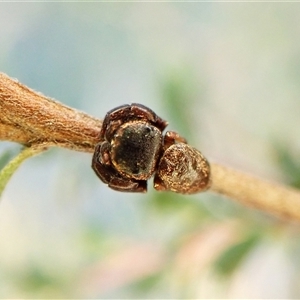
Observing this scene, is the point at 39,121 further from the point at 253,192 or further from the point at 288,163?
the point at 288,163

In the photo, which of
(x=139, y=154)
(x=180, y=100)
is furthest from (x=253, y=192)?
(x=180, y=100)

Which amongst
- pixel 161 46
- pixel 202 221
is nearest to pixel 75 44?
pixel 161 46

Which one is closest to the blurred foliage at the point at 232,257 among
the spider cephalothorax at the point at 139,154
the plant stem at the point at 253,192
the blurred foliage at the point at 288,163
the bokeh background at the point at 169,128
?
the bokeh background at the point at 169,128

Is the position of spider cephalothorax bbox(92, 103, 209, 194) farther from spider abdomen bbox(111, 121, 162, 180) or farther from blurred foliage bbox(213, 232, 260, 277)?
blurred foliage bbox(213, 232, 260, 277)

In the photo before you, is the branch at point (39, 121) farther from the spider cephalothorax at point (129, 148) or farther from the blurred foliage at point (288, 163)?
the blurred foliage at point (288, 163)

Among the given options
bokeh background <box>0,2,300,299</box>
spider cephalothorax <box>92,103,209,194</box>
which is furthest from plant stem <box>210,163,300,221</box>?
bokeh background <box>0,2,300,299</box>

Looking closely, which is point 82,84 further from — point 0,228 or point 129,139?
point 129,139
